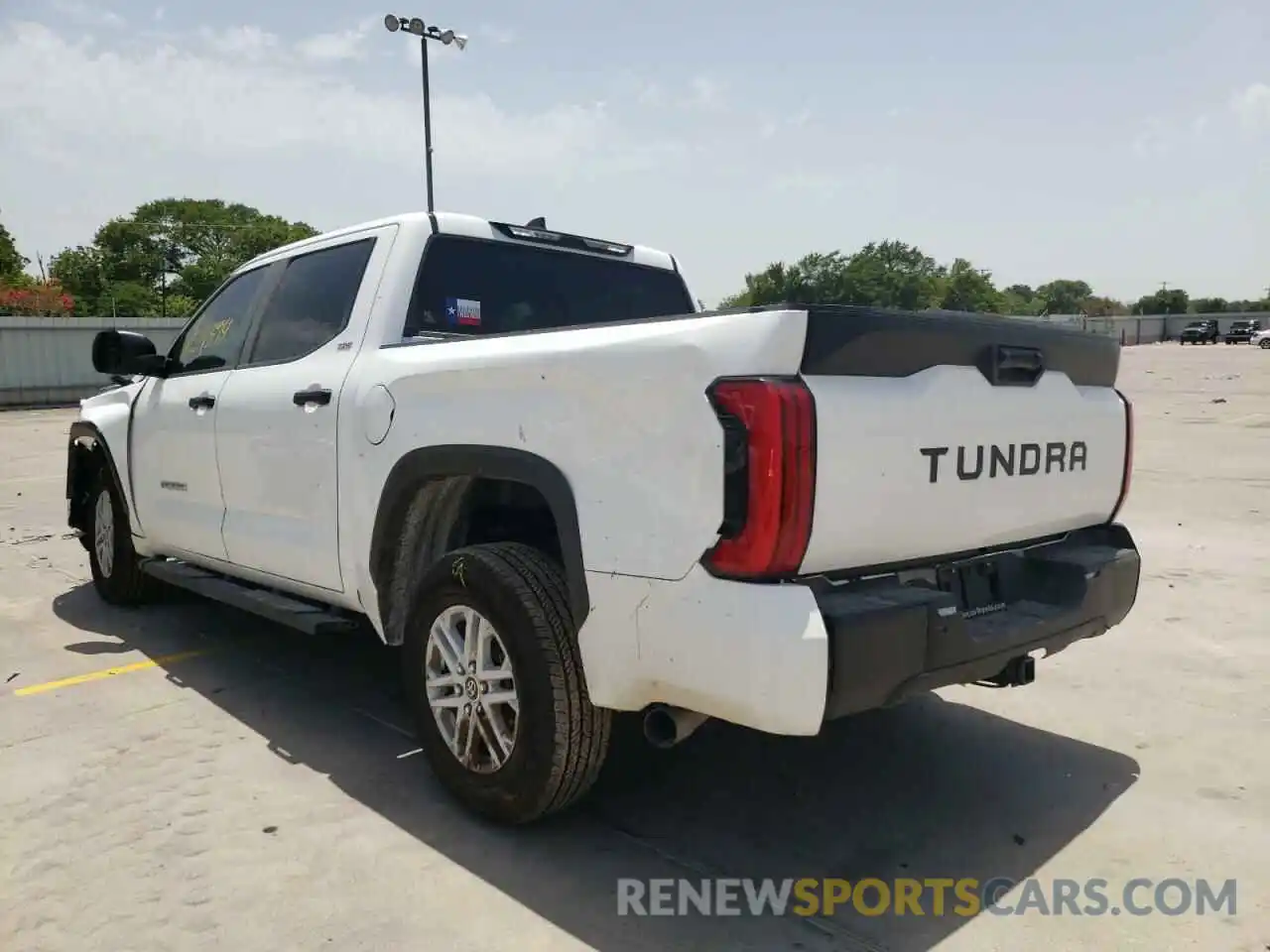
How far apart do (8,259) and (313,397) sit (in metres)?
65.1

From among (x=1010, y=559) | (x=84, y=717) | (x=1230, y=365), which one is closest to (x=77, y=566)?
(x=84, y=717)

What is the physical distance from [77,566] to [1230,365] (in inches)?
1483

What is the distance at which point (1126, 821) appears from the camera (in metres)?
3.10

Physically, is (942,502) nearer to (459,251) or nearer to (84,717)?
(459,251)

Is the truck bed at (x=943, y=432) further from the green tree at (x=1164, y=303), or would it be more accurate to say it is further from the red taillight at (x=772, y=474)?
the green tree at (x=1164, y=303)

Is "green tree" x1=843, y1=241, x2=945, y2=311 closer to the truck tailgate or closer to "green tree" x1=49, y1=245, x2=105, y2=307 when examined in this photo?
"green tree" x1=49, y1=245, x2=105, y2=307

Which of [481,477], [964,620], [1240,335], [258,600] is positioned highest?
[1240,335]

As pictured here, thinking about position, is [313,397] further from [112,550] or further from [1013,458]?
[112,550]

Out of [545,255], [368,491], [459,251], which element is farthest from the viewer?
[545,255]

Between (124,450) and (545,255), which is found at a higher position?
(545,255)

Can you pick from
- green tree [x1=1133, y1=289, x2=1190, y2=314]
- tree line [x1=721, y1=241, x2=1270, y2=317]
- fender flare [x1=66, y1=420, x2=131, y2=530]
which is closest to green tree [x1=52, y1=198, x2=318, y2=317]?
tree line [x1=721, y1=241, x2=1270, y2=317]

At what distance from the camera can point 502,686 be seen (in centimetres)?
294

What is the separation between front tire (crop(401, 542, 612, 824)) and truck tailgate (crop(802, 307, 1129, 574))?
82 cm

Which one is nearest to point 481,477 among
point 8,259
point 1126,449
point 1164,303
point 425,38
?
point 1126,449
